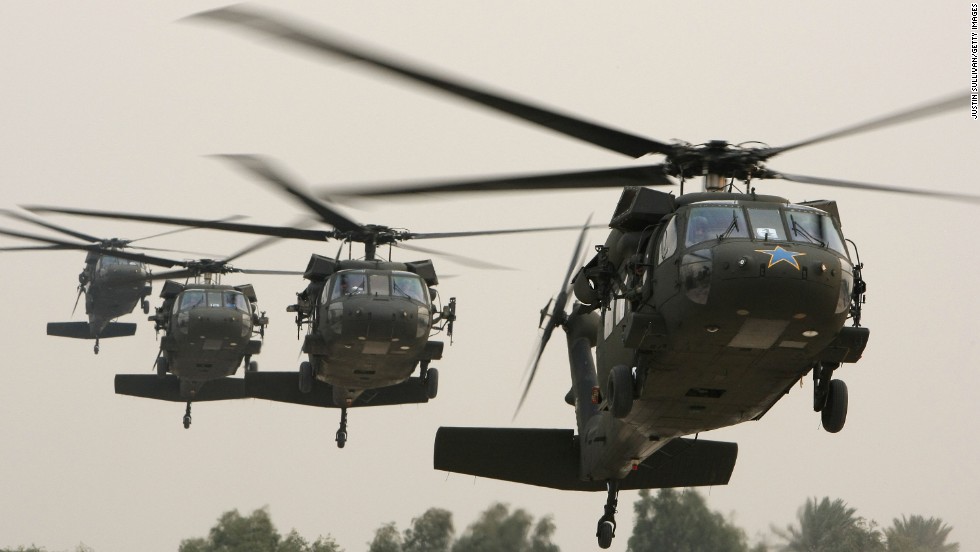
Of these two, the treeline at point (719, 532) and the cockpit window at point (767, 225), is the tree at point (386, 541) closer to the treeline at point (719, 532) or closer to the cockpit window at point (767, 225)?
the treeline at point (719, 532)

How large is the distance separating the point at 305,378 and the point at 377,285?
3.33 m

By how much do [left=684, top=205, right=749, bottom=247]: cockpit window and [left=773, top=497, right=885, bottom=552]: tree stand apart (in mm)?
22099

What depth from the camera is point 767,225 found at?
11992 millimetres

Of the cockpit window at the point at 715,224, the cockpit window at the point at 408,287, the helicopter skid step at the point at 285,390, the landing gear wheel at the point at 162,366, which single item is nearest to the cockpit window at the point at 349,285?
the cockpit window at the point at 408,287

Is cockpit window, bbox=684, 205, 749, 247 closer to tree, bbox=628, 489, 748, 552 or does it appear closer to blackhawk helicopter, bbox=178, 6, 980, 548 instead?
blackhawk helicopter, bbox=178, 6, 980, 548

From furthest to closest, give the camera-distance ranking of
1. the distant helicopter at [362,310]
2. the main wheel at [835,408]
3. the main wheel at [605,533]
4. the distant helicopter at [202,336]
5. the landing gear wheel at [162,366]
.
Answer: the landing gear wheel at [162,366] → the distant helicopter at [202,336] → the distant helicopter at [362,310] → the main wheel at [605,533] → the main wheel at [835,408]

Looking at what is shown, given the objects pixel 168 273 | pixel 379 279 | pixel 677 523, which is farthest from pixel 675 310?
pixel 677 523

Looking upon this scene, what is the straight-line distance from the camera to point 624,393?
12898 mm

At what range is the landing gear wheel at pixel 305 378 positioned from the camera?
946 inches

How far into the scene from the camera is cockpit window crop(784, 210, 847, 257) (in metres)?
12.0

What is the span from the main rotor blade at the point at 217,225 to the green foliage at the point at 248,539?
16483mm

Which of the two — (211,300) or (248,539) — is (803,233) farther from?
(248,539)

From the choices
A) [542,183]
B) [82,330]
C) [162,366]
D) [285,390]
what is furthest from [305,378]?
[82,330]

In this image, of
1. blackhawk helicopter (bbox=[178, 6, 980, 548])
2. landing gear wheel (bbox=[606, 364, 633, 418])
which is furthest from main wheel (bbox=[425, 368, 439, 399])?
landing gear wheel (bbox=[606, 364, 633, 418])
